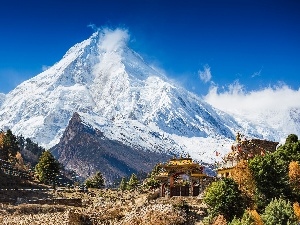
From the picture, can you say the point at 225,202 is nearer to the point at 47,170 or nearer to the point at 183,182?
the point at 183,182

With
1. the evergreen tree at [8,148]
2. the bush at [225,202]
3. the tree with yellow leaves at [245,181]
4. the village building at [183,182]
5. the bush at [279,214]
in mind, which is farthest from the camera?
the evergreen tree at [8,148]

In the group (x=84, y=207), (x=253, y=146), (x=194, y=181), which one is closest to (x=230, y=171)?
(x=194, y=181)

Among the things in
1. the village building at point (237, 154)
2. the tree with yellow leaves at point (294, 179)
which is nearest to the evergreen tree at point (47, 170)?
the village building at point (237, 154)

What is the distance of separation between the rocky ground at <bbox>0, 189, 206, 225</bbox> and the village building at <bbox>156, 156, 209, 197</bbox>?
291cm

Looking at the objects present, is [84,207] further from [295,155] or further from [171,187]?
[295,155]

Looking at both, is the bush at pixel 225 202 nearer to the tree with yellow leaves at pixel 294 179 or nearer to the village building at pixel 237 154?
the tree with yellow leaves at pixel 294 179

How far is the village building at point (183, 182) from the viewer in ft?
238

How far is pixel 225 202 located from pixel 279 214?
7.92 meters

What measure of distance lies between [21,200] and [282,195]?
141 feet

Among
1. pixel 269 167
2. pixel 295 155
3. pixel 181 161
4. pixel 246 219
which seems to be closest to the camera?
pixel 246 219

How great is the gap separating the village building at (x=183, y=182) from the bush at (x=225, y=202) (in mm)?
13701

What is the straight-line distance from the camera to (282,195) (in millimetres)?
58812

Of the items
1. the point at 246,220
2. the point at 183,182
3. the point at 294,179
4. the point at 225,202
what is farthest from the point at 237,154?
the point at 246,220

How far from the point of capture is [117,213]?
69000 millimetres
